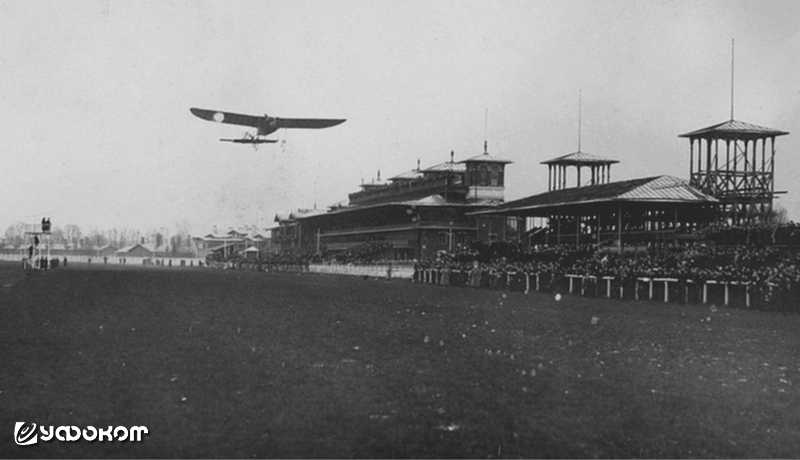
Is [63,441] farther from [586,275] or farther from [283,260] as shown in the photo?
[283,260]

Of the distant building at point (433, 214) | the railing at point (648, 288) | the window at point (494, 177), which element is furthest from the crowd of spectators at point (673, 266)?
the window at point (494, 177)

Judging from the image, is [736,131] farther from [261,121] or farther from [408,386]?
[408,386]

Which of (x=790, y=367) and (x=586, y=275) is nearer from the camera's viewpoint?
(x=790, y=367)

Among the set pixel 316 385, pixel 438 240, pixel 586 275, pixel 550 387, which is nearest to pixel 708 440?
pixel 550 387

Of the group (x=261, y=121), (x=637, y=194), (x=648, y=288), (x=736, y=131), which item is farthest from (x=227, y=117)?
(x=736, y=131)

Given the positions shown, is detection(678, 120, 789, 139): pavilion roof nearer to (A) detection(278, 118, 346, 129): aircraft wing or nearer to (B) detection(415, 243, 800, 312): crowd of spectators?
(B) detection(415, 243, 800, 312): crowd of spectators

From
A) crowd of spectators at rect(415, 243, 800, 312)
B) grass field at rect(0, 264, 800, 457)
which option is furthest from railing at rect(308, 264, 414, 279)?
grass field at rect(0, 264, 800, 457)
